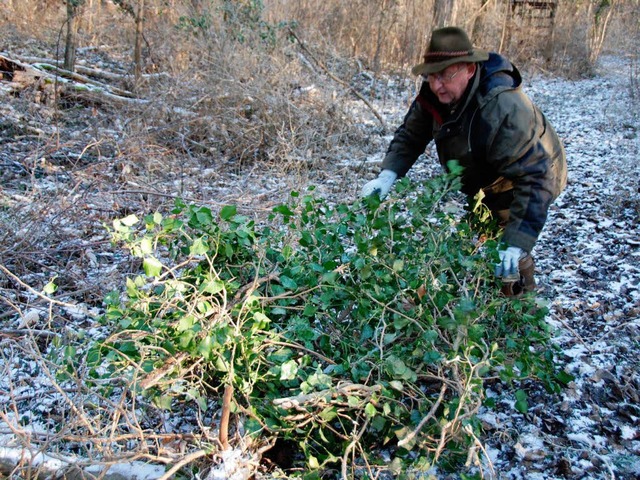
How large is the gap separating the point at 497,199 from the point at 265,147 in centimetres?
367

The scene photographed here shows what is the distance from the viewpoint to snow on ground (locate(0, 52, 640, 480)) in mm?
2139

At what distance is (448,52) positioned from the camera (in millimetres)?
2568

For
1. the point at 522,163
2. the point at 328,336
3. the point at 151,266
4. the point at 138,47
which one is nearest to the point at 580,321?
the point at 522,163

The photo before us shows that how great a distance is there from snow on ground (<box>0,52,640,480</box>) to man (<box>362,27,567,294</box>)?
60cm

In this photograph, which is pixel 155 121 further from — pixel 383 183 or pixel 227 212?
pixel 227 212

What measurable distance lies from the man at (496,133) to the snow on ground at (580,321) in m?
0.60

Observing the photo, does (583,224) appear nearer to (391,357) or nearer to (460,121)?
(460,121)

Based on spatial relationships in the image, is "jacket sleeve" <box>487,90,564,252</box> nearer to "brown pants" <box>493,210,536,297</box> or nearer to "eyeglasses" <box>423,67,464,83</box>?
"eyeglasses" <box>423,67,464,83</box>

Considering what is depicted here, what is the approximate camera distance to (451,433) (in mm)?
1737

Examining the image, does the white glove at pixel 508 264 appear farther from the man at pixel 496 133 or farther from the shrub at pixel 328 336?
the shrub at pixel 328 336

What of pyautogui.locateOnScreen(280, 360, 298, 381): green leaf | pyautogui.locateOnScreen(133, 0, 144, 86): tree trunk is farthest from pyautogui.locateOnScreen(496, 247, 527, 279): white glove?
pyautogui.locateOnScreen(133, 0, 144, 86): tree trunk

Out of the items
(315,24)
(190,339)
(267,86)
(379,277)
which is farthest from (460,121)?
(315,24)

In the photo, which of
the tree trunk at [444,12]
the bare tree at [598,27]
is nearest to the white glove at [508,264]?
the tree trunk at [444,12]

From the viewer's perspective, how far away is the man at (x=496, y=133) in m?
2.51
